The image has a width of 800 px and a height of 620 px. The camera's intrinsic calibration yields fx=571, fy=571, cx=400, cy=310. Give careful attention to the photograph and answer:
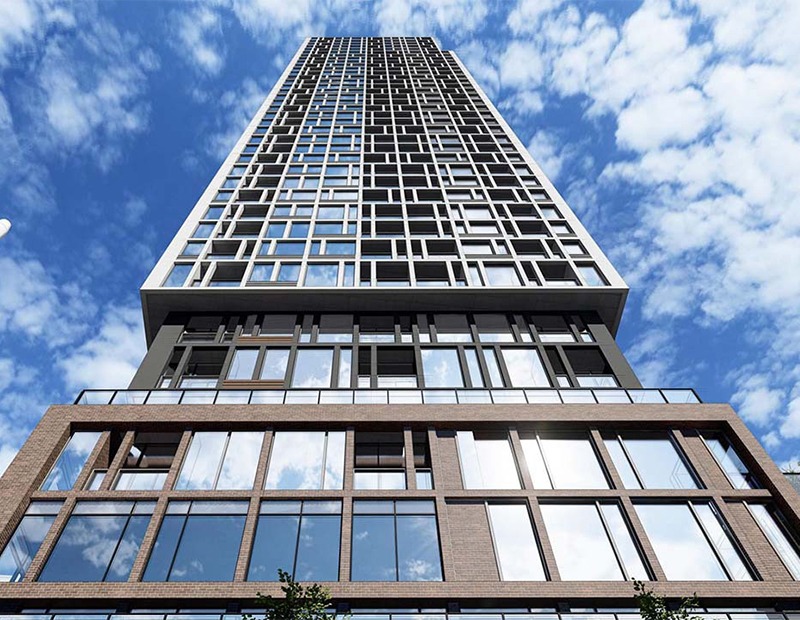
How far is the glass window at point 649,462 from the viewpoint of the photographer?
69.3 ft

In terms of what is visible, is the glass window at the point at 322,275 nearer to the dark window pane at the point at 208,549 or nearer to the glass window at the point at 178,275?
the glass window at the point at 178,275

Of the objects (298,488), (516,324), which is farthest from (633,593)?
(516,324)

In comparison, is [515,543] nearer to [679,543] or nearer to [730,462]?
[679,543]

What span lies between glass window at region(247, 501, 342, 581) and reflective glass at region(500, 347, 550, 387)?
1232cm

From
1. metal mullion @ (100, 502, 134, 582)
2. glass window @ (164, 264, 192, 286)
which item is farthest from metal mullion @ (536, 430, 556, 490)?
glass window @ (164, 264, 192, 286)

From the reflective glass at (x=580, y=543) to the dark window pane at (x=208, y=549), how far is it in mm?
10327

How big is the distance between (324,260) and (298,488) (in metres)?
18.1

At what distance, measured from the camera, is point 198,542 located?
18.4 meters

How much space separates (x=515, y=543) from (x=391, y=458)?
5.72m

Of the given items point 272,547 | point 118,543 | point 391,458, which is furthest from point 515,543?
point 118,543

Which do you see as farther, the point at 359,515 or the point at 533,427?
the point at 533,427

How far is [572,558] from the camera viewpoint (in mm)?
18375

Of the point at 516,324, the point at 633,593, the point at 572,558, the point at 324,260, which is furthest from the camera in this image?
the point at 324,260

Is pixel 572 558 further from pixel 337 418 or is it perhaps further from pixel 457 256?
pixel 457 256
